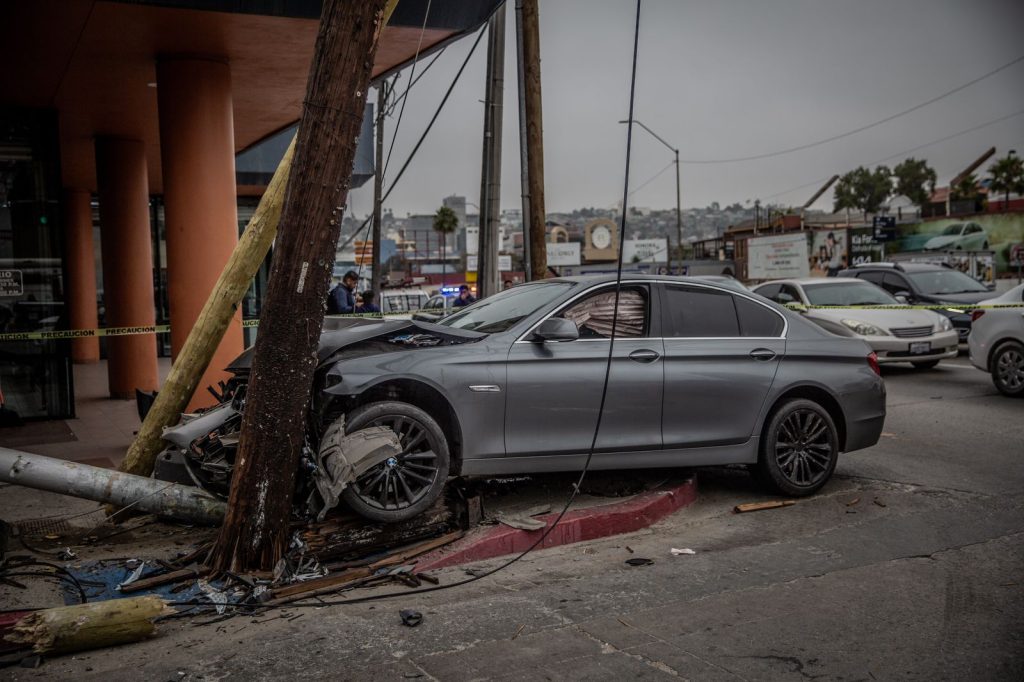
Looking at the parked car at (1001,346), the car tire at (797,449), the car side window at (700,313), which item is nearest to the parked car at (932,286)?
the parked car at (1001,346)

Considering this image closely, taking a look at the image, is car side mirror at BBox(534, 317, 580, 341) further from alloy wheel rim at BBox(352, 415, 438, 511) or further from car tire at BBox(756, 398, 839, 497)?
car tire at BBox(756, 398, 839, 497)

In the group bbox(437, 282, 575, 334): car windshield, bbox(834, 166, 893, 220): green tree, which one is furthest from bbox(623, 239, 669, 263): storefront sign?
bbox(437, 282, 575, 334): car windshield

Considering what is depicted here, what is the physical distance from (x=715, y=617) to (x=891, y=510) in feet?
9.47

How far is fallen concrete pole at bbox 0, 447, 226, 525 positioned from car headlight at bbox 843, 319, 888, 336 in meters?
12.2

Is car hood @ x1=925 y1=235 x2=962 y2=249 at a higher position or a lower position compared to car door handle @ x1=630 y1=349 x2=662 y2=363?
higher

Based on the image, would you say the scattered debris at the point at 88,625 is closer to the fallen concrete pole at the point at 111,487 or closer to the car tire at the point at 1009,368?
the fallen concrete pole at the point at 111,487

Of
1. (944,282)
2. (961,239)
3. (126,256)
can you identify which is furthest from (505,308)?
(961,239)

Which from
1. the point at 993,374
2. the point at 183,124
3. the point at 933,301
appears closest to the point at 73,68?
the point at 183,124

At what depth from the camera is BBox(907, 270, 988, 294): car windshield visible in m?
18.4

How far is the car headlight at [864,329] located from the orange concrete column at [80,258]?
16.2m

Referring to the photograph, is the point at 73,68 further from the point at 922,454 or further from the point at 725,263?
the point at 725,263

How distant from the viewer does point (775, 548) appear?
5.93 metres

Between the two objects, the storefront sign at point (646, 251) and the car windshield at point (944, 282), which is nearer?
the car windshield at point (944, 282)

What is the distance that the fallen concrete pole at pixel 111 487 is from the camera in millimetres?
5480
